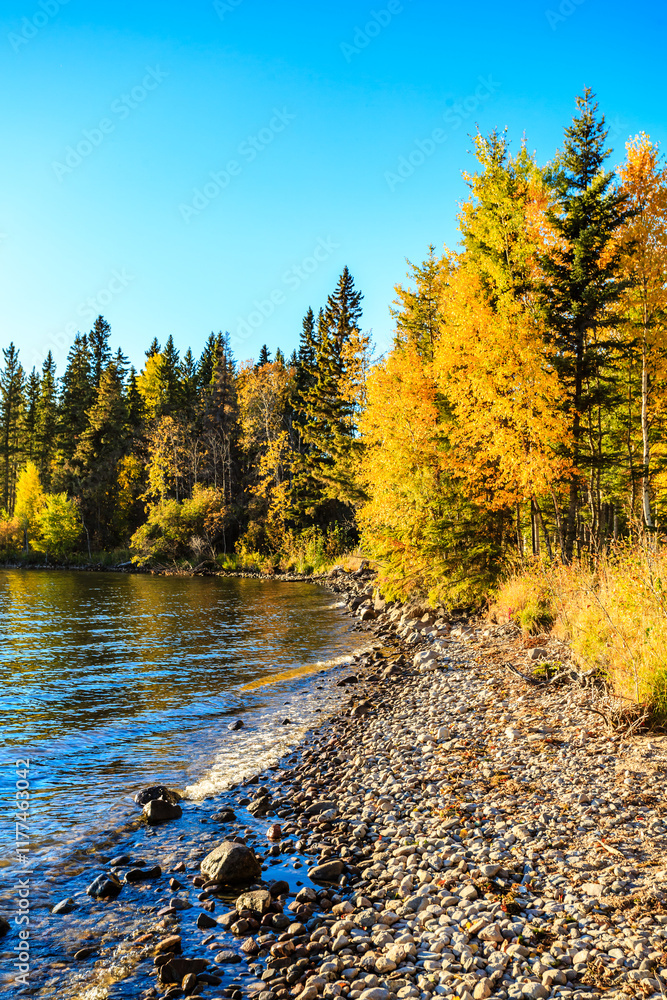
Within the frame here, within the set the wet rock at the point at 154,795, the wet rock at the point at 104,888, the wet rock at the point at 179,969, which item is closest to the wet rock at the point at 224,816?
the wet rock at the point at 154,795

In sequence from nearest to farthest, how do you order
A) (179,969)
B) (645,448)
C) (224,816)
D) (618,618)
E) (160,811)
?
(179,969) < (224,816) < (160,811) < (618,618) < (645,448)

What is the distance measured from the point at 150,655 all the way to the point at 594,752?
13453 mm

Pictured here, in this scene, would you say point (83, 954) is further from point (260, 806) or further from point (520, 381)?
point (520, 381)

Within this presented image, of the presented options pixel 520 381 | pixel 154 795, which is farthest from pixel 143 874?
pixel 520 381

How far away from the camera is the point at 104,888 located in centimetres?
535

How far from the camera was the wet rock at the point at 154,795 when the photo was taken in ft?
24.1

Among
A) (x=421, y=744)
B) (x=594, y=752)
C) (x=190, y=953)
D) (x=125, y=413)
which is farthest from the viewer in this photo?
(x=125, y=413)

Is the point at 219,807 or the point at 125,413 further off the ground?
the point at 125,413

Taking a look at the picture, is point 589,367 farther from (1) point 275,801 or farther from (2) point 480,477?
(1) point 275,801

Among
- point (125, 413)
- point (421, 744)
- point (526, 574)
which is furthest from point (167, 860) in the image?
point (125, 413)

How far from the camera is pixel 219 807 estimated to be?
724 centimetres

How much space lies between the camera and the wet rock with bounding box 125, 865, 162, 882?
220 inches

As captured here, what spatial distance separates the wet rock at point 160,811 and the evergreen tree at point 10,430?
76075 mm

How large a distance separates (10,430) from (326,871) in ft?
269
